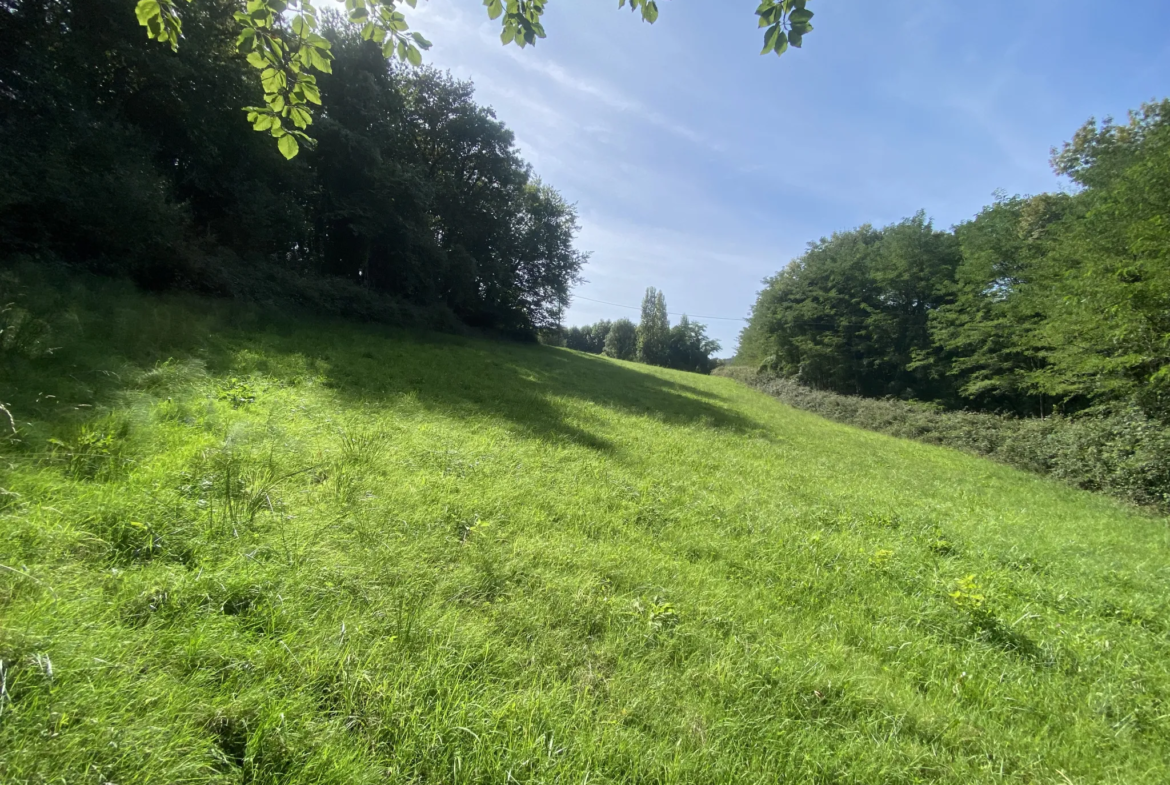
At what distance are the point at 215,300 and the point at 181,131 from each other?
4.53 metres

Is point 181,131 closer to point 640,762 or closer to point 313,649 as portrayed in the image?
point 313,649

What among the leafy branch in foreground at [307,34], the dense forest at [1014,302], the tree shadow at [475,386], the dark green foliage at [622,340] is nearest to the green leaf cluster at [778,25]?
the leafy branch in foreground at [307,34]

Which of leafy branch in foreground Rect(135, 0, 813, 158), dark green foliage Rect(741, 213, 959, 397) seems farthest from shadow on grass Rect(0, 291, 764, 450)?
dark green foliage Rect(741, 213, 959, 397)

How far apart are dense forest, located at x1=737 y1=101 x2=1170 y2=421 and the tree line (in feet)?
37.0

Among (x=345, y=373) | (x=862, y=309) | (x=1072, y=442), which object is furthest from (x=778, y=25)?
(x=862, y=309)

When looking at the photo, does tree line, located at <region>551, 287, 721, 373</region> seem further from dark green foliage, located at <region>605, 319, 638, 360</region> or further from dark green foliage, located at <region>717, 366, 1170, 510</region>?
dark green foliage, located at <region>717, 366, 1170, 510</region>

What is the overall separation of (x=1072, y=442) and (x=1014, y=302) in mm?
9217

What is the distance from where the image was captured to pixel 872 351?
24656 mm

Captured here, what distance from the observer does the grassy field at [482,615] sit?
1416mm

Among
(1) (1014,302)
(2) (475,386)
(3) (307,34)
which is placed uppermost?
(1) (1014,302)

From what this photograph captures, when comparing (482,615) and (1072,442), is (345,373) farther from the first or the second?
(1072,442)

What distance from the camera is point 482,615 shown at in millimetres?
2219

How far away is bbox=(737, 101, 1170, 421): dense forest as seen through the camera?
924cm

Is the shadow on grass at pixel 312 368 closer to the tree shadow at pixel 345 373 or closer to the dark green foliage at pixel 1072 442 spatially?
the tree shadow at pixel 345 373
